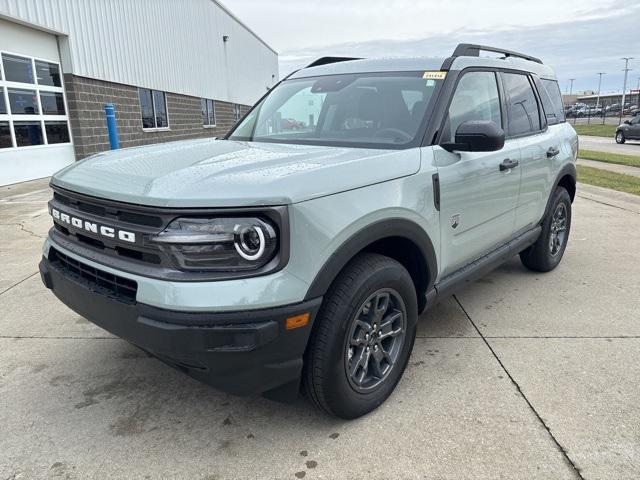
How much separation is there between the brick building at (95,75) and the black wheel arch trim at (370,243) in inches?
400

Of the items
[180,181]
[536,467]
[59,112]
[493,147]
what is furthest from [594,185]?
[59,112]

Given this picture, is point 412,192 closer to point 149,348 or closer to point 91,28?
point 149,348

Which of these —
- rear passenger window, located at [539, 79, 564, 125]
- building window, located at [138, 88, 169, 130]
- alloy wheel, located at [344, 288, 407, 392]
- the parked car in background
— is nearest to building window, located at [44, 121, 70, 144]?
building window, located at [138, 88, 169, 130]

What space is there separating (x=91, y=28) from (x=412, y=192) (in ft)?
42.5

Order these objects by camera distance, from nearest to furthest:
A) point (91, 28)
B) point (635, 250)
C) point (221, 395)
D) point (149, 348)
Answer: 1. point (149, 348)
2. point (221, 395)
3. point (635, 250)
4. point (91, 28)

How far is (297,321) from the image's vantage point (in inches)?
82.2

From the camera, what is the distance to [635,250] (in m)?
5.72

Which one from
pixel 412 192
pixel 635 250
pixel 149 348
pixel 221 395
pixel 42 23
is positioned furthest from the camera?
pixel 42 23

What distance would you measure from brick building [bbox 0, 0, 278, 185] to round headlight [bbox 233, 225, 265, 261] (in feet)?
33.4

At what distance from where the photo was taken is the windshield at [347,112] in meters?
3.03

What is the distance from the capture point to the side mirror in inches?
111

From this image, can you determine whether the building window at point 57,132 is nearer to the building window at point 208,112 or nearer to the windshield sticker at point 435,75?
the building window at point 208,112

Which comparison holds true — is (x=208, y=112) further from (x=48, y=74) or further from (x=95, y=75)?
(x=48, y=74)

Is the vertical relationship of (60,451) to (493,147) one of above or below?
below
